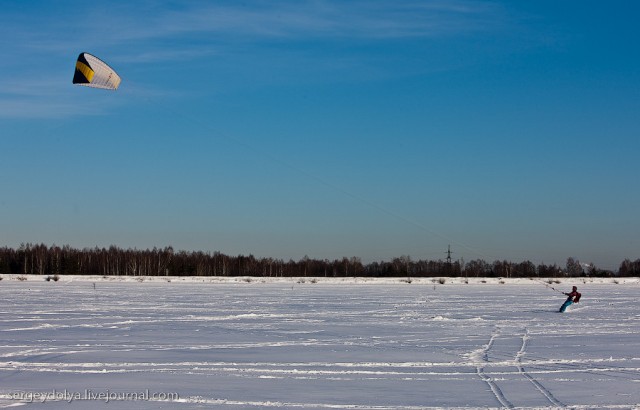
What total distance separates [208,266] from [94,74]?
254 ft

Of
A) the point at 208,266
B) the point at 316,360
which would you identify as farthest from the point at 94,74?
the point at 208,266

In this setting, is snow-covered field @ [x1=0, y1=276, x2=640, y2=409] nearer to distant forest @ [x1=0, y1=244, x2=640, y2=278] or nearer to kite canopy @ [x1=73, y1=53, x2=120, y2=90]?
kite canopy @ [x1=73, y1=53, x2=120, y2=90]

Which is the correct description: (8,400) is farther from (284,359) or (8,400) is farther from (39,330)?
(39,330)

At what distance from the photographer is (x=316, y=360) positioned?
9.05 meters

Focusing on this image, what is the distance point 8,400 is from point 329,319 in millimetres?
8950

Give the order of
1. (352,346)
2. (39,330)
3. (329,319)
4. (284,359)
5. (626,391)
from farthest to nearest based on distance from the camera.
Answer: (329,319)
(39,330)
(352,346)
(284,359)
(626,391)

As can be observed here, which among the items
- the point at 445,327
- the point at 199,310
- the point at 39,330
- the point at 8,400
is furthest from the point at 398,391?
the point at 199,310

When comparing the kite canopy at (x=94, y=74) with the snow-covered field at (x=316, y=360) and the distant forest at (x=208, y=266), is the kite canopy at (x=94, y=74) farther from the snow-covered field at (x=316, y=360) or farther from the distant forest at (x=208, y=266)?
the distant forest at (x=208, y=266)

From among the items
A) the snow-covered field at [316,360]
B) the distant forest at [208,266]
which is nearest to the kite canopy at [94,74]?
the snow-covered field at [316,360]

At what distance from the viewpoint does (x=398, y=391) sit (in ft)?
23.3

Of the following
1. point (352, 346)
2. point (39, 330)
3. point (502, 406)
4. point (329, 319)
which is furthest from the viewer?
point (329, 319)

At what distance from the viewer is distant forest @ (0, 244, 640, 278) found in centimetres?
7919

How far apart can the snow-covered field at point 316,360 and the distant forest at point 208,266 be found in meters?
63.1

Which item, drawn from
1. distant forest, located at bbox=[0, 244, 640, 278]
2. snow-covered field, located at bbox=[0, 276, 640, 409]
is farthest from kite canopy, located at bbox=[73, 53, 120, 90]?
distant forest, located at bbox=[0, 244, 640, 278]
